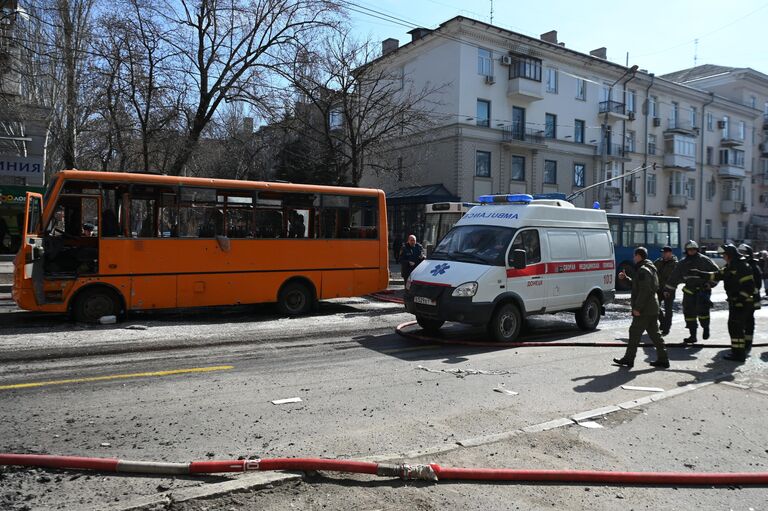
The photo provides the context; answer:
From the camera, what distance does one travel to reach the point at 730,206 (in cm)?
5784

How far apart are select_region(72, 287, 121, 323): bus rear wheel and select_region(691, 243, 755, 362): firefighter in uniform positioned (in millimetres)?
11044

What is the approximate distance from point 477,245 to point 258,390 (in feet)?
16.9

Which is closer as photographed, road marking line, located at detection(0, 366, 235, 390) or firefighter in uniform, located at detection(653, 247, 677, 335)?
road marking line, located at detection(0, 366, 235, 390)

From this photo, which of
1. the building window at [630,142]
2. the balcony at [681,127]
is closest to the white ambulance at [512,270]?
the building window at [630,142]

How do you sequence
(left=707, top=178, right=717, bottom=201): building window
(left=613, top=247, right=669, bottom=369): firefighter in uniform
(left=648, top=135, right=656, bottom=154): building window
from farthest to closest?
1. (left=707, top=178, right=717, bottom=201): building window
2. (left=648, top=135, right=656, bottom=154): building window
3. (left=613, top=247, right=669, bottom=369): firefighter in uniform

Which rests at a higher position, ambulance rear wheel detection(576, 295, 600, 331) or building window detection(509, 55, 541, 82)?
building window detection(509, 55, 541, 82)

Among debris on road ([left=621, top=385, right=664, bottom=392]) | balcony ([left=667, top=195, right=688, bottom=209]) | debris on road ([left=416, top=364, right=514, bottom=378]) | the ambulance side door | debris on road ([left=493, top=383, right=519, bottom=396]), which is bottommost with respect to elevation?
debris on road ([left=621, top=385, right=664, bottom=392])

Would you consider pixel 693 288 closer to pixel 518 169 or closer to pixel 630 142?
pixel 518 169

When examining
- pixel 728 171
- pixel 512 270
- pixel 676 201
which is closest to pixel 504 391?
pixel 512 270

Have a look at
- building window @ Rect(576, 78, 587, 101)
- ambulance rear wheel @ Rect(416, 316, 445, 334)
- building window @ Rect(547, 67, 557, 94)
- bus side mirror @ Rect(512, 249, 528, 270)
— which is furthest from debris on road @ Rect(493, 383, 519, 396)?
building window @ Rect(576, 78, 587, 101)

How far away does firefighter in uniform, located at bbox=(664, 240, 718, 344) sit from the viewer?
34.0 ft

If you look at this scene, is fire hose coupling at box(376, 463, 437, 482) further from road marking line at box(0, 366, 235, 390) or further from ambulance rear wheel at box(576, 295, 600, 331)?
ambulance rear wheel at box(576, 295, 600, 331)

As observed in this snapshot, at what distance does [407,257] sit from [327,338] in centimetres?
567

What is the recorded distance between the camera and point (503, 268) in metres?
9.66
